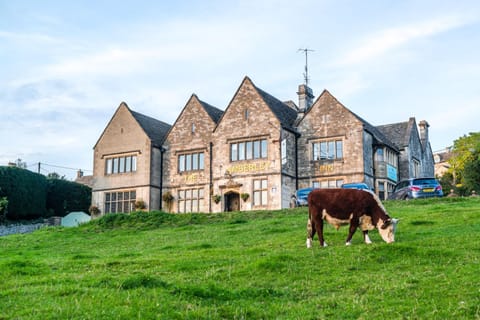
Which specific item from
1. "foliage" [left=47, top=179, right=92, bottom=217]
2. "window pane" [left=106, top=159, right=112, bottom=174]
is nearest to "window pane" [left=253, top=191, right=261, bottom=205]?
"window pane" [left=106, top=159, right=112, bottom=174]

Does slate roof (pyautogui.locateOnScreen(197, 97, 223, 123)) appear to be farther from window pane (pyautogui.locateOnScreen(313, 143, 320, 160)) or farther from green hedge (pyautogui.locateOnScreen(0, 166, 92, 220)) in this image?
green hedge (pyautogui.locateOnScreen(0, 166, 92, 220))

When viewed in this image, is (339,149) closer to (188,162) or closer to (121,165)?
(188,162)

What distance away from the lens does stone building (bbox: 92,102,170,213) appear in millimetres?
52219

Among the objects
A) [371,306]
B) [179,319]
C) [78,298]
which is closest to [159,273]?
[78,298]

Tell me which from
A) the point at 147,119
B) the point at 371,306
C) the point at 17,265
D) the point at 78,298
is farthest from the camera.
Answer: the point at 147,119

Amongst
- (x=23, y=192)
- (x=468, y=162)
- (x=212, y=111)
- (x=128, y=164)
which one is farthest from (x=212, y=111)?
(x=468, y=162)

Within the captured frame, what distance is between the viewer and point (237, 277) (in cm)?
1595

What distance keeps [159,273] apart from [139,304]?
4.86 metres

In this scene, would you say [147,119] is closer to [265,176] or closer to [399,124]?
[265,176]

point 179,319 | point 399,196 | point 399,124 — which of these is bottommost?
point 179,319

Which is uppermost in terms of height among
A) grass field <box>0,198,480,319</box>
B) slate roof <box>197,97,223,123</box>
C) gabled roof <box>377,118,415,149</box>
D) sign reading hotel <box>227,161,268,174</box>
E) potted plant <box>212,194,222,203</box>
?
slate roof <box>197,97,223,123</box>

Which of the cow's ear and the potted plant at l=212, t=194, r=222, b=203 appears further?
the potted plant at l=212, t=194, r=222, b=203

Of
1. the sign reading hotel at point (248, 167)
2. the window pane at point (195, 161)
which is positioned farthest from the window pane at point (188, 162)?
the sign reading hotel at point (248, 167)

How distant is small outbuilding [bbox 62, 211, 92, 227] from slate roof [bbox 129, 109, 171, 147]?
913 cm
